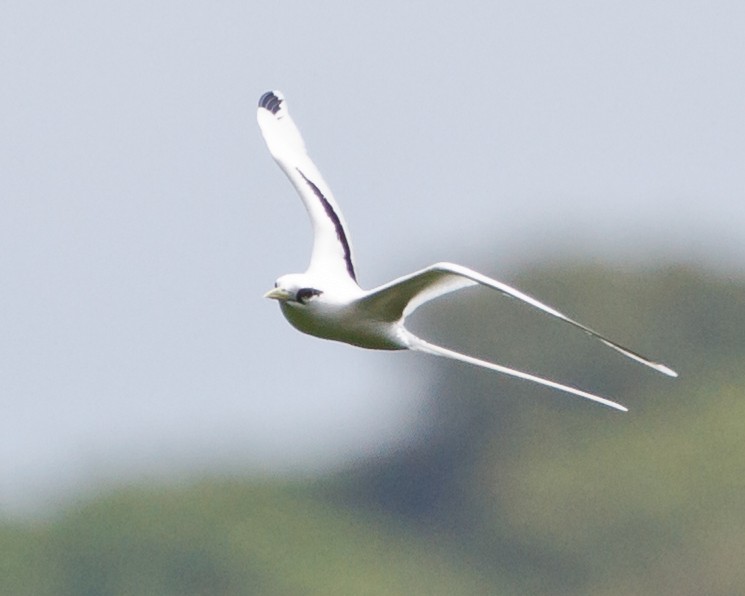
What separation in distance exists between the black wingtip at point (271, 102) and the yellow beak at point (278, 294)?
4185 millimetres

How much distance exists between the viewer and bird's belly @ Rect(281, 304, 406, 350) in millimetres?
16062

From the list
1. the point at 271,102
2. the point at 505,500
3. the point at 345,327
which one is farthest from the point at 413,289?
the point at 505,500

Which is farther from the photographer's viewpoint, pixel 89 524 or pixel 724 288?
pixel 724 288

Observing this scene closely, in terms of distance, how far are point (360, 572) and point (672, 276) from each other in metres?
23.5

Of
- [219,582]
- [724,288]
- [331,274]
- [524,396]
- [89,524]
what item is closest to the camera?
[331,274]

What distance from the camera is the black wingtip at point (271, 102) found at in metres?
20.0

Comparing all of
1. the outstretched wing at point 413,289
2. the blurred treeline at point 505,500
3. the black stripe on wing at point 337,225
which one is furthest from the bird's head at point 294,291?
the blurred treeline at point 505,500

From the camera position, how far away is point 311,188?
18.8 m

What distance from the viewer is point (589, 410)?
6141 centimetres

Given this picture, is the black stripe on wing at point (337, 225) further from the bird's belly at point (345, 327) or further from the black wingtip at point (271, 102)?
the bird's belly at point (345, 327)

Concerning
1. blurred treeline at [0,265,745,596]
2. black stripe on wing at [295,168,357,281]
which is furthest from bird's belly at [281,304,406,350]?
blurred treeline at [0,265,745,596]

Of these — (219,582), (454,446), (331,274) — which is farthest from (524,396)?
(331,274)

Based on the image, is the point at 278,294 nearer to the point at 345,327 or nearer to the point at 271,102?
the point at 345,327

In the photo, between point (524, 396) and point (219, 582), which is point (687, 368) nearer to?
point (524, 396)
